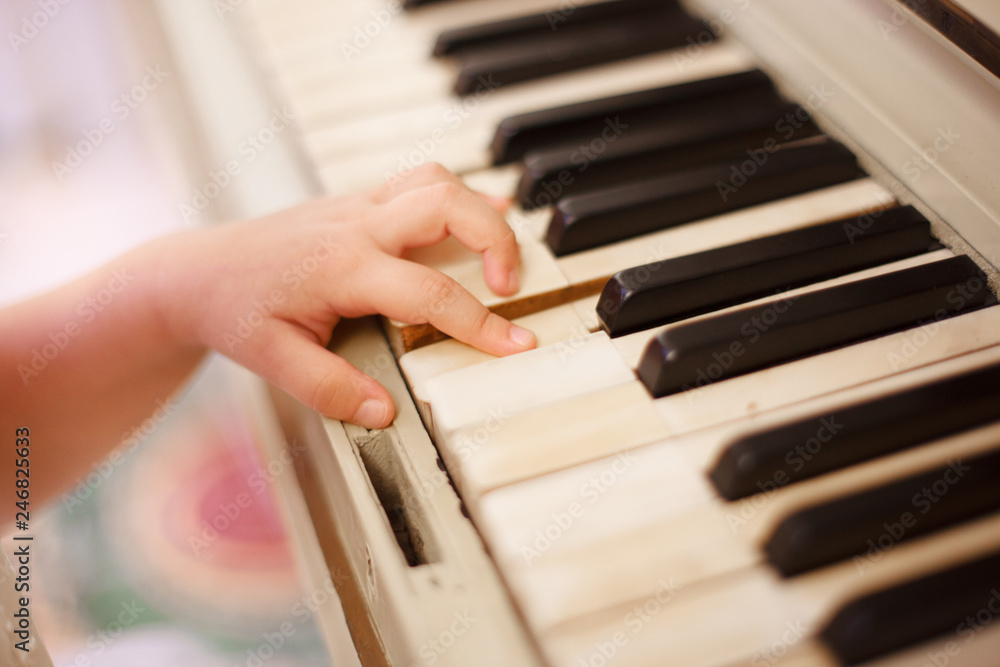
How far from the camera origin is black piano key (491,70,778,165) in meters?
0.86

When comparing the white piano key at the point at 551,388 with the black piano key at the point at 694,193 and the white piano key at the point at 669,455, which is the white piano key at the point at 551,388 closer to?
the white piano key at the point at 669,455

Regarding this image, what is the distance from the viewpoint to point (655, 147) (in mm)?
831

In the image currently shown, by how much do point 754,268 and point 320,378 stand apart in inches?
16.7

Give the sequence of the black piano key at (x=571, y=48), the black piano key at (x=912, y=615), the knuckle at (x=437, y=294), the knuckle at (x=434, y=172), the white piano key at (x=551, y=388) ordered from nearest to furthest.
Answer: the black piano key at (x=912, y=615) < the white piano key at (x=551, y=388) < the knuckle at (x=437, y=294) < the knuckle at (x=434, y=172) < the black piano key at (x=571, y=48)

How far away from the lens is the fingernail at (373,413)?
0.68 meters

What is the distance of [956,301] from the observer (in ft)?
2.17

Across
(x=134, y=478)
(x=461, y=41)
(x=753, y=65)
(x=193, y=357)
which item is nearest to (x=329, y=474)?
(x=193, y=357)

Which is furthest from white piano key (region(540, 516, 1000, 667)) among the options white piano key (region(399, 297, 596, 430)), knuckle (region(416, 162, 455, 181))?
knuckle (region(416, 162, 455, 181))

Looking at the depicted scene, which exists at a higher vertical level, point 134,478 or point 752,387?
point 752,387

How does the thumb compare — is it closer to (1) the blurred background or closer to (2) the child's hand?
(2) the child's hand

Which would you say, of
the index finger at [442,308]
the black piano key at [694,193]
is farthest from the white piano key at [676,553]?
the black piano key at [694,193]

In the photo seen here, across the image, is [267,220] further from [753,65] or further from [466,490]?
[753,65]

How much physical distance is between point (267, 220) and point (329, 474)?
0.29 meters

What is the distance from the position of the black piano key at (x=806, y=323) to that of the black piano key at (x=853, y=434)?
0.08 metres
